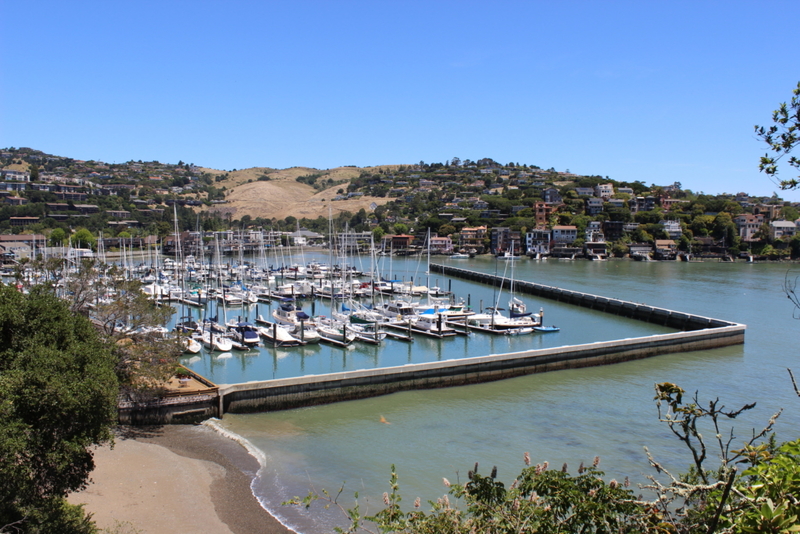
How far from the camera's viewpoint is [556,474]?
8109 millimetres

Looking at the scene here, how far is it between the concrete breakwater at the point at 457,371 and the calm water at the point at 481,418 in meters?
0.60

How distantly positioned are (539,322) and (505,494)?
3748 cm

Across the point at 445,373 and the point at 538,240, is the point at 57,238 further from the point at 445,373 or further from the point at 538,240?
the point at 445,373

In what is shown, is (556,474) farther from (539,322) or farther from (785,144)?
(539,322)

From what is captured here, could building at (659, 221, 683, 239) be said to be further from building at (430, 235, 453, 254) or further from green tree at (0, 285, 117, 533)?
green tree at (0, 285, 117, 533)

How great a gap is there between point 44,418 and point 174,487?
5864 millimetres

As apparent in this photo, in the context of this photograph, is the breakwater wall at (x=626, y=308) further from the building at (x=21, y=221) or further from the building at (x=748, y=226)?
the building at (x=21, y=221)

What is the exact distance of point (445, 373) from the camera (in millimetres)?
29609

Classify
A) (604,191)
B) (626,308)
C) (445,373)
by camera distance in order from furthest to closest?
1. (604,191)
2. (626,308)
3. (445,373)

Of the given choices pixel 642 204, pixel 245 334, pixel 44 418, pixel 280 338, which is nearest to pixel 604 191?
pixel 642 204

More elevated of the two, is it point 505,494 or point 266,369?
point 505,494

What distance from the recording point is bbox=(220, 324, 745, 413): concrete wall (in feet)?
83.0

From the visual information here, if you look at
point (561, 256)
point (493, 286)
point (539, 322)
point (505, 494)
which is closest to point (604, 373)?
point (539, 322)

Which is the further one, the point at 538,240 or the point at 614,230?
the point at 614,230
